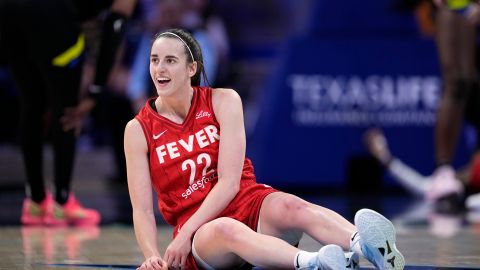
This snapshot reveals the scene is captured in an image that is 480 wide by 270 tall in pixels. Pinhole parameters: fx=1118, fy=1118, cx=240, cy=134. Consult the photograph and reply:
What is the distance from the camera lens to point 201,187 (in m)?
4.16

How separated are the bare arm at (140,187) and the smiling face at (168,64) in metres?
0.19

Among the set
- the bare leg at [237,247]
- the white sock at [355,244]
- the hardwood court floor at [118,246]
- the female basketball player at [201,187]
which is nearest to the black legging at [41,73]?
the hardwood court floor at [118,246]

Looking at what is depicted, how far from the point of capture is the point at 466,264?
4.37 m

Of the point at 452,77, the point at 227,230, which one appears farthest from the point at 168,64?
the point at 452,77

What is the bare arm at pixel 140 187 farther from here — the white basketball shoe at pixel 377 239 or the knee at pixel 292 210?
the white basketball shoe at pixel 377 239

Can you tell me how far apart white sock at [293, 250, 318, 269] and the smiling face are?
84 centimetres

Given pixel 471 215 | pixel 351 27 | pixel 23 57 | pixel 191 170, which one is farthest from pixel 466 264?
pixel 351 27

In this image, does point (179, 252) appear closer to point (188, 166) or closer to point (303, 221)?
point (188, 166)

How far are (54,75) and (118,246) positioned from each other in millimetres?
1309

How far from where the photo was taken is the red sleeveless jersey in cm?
414

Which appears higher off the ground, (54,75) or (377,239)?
(54,75)

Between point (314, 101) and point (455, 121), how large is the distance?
120cm

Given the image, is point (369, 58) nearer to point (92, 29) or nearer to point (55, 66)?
point (92, 29)

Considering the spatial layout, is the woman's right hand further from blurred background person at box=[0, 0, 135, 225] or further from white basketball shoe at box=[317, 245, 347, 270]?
blurred background person at box=[0, 0, 135, 225]
